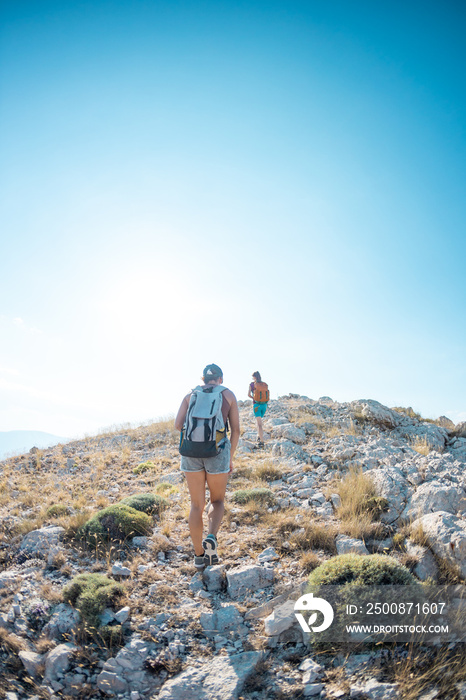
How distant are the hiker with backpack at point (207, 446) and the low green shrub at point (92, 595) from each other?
1.11 metres

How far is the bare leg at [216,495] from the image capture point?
4.54 meters

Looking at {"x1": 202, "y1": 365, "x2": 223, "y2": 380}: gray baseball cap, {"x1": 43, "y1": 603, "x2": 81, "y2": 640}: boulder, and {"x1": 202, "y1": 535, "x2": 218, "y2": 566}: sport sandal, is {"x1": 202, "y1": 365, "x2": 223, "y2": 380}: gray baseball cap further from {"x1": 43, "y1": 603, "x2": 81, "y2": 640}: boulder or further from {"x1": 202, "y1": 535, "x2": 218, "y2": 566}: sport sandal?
{"x1": 43, "y1": 603, "x2": 81, "y2": 640}: boulder

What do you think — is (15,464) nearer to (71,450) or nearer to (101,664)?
(71,450)

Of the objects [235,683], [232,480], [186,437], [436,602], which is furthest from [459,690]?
[232,480]

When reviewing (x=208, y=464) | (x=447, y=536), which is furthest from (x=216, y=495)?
(x=447, y=536)

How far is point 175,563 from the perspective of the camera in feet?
16.9

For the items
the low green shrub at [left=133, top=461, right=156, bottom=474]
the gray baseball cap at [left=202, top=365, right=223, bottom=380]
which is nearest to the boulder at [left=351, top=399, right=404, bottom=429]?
the low green shrub at [left=133, top=461, right=156, bottom=474]

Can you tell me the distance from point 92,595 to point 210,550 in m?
1.53

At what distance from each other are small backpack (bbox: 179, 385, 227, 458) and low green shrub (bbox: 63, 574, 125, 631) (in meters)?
1.94

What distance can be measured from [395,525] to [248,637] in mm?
3009

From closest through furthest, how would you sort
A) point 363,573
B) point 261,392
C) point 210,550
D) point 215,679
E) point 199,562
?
point 215,679
point 363,573
point 210,550
point 199,562
point 261,392
